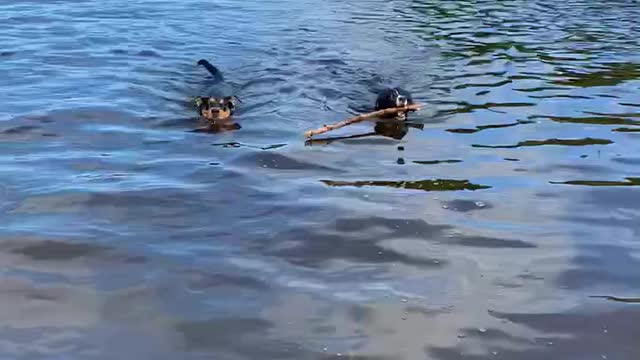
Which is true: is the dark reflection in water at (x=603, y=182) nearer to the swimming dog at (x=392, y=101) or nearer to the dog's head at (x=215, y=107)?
the swimming dog at (x=392, y=101)

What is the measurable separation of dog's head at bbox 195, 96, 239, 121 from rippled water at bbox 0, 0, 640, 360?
324 mm

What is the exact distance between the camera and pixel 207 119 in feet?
24.7

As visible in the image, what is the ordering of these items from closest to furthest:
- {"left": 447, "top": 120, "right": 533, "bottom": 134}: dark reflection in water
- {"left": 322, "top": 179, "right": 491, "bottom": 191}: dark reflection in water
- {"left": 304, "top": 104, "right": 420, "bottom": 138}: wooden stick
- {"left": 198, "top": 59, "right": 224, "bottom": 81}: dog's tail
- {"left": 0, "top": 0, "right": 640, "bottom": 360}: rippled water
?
{"left": 0, "top": 0, "right": 640, "bottom": 360}: rippled water
{"left": 322, "top": 179, "right": 491, "bottom": 191}: dark reflection in water
{"left": 304, "top": 104, "right": 420, "bottom": 138}: wooden stick
{"left": 447, "top": 120, "right": 533, "bottom": 134}: dark reflection in water
{"left": 198, "top": 59, "right": 224, "bottom": 81}: dog's tail

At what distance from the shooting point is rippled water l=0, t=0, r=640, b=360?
3.78 meters

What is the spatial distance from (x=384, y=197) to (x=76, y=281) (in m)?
2.28

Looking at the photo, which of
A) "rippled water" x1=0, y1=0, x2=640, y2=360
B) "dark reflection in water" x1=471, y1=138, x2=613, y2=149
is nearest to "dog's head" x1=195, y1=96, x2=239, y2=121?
"rippled water" x1=0, y1=0, x2=640, y2=360

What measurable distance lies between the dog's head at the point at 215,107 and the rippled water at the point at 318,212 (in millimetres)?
324

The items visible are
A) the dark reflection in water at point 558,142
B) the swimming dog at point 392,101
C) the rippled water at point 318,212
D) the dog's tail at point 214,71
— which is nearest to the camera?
the rippled water at point 318,212

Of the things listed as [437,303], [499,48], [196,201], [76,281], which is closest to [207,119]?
[196,201]

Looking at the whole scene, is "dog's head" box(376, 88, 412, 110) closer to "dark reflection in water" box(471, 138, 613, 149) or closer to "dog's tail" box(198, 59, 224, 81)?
"dark reflection in water" box(471, 138, 613, 149)

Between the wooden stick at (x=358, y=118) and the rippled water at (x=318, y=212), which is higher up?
the wooden stick at (x=358, y=118)

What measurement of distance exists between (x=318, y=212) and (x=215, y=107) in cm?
281

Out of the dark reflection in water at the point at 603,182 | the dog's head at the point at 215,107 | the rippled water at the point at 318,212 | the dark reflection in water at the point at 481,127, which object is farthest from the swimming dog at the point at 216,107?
the dark reflection in water at the point at 603,182

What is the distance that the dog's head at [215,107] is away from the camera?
755 cm
